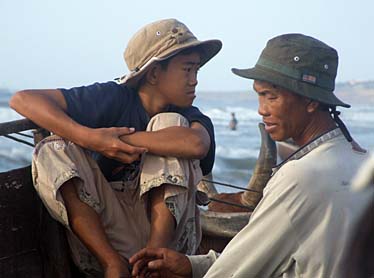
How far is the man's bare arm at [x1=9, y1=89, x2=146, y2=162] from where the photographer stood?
11.0ft

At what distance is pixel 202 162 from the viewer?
3686 millimetres

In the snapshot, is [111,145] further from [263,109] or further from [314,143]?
[314,143]

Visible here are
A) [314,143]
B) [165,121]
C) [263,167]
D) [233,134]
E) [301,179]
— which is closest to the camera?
[301,179]

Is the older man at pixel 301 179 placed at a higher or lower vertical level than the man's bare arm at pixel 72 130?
higher

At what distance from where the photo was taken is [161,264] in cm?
287

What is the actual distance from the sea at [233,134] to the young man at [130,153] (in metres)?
10.5

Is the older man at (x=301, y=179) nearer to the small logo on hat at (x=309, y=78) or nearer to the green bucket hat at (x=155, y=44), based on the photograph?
the small logo on hat at (x=309, y=78)

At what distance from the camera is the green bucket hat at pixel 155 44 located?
3.68 metres

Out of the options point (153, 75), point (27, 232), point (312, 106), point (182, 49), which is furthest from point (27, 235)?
point (312, 106)

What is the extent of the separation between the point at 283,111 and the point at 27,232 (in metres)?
1.40

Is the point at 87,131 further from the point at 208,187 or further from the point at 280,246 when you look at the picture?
the point at 208,187

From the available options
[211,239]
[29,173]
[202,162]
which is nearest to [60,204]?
[29,173]

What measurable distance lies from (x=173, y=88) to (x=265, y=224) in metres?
1.57

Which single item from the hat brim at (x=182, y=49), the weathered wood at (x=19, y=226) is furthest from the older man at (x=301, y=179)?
the weathered wood at (x=19, y=226)
